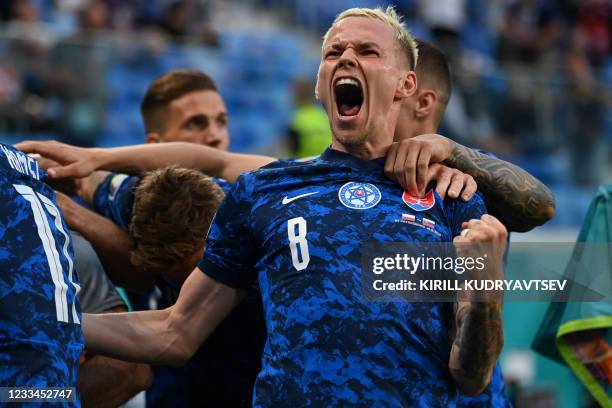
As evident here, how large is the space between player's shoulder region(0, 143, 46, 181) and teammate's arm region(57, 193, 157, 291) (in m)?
0.76

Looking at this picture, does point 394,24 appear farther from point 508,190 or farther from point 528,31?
point 528,31

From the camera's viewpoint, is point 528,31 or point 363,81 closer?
point 363,81

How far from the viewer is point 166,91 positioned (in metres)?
5.91

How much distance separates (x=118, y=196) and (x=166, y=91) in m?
1.52

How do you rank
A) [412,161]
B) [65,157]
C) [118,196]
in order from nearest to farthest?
[412,161], [65,157], [118,196]

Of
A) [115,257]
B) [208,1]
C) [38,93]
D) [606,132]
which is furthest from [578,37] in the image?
[115,257]

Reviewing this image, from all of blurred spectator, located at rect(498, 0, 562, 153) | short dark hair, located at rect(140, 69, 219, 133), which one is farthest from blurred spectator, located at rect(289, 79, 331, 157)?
short dark hair, located at rect(140, 69, 219, 133)

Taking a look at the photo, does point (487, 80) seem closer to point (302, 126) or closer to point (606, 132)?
point (606, 132)

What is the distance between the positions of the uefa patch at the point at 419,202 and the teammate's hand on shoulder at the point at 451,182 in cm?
4

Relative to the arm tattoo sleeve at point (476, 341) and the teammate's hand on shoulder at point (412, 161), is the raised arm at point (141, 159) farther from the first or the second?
the arm tattoo sleeve at point (476, 341)

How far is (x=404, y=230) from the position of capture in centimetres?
337

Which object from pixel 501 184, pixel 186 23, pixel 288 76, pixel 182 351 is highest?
pixel 501 184

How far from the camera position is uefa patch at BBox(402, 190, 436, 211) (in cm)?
346

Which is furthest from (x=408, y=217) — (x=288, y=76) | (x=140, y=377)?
(x=288, y=76)
